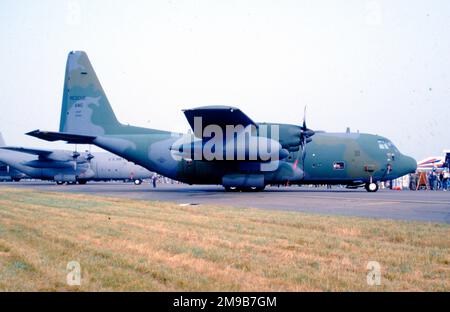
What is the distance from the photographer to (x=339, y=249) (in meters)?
7.55

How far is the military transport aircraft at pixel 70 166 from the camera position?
50906mm

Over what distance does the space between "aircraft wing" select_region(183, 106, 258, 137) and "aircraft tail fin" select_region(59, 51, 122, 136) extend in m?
7.12

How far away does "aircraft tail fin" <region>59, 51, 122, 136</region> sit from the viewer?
2855cm

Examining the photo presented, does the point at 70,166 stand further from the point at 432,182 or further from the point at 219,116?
the point at 432,182

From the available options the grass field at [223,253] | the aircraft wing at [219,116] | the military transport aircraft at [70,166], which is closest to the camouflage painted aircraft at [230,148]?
the aircraft wing at [219,116]

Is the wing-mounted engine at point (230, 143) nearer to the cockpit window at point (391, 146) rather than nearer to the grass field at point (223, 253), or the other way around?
the cockpit window at point (391, 146)

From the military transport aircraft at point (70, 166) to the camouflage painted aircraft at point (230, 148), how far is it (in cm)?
2323

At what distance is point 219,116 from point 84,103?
10382mm

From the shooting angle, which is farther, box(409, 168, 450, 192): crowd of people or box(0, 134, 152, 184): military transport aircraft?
box(0, 134, 152, 184): military transport aircraft

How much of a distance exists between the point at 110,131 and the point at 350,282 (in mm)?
25215

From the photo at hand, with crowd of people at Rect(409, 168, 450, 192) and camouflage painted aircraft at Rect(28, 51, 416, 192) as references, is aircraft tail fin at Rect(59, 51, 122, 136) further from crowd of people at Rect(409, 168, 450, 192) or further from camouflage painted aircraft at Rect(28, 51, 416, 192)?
crowd of people at Rect(409, 168, 450, 192)

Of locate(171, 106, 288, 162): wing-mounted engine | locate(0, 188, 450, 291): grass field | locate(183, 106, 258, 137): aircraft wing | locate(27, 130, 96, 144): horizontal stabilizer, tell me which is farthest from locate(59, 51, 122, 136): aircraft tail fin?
locate(0, 188, 450, 291): grass field

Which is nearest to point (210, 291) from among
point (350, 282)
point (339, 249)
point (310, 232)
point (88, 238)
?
point (350, 282)
